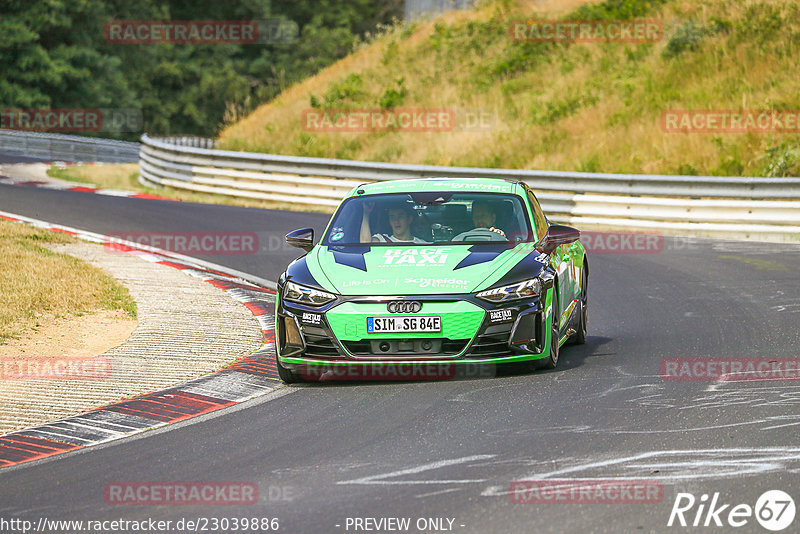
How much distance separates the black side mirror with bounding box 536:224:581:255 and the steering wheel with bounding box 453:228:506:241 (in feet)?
1.11

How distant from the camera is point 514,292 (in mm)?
8750

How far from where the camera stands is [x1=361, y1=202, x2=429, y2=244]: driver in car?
9.91m

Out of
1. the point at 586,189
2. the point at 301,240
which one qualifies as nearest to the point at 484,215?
the point at 301,240

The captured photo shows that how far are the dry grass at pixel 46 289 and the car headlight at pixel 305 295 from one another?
10.1 feet

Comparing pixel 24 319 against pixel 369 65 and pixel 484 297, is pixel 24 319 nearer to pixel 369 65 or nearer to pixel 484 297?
pixel 484 297

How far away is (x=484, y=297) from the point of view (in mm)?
8664

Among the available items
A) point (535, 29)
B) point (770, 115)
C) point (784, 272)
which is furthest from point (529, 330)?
point (535, 29)

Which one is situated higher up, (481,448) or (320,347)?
(320,347)

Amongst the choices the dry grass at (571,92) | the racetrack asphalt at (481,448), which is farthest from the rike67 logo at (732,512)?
the dry grass at (571,92)

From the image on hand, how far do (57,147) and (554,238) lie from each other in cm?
3192

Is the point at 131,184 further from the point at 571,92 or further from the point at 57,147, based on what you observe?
the point at 571,92

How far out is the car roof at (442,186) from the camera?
10363mm

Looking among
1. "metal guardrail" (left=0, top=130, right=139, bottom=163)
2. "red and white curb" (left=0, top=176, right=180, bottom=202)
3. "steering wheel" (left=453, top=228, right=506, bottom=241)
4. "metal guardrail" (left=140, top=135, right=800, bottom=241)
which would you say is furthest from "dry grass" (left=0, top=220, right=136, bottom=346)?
"metal guardrail" (left=0, top=130, right=139, bottom=163)

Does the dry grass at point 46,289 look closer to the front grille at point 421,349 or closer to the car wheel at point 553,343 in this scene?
the front grille at point 421,349
